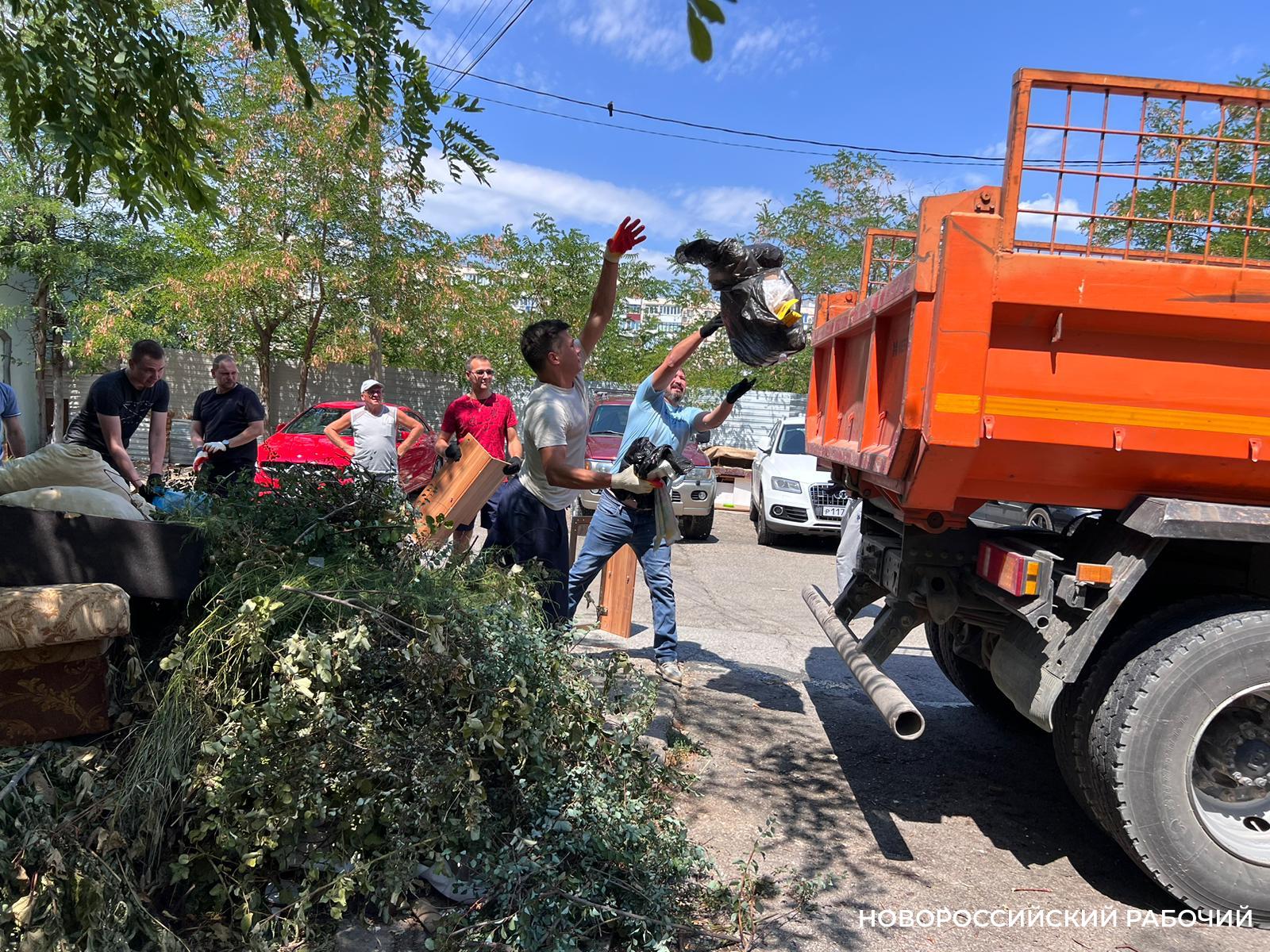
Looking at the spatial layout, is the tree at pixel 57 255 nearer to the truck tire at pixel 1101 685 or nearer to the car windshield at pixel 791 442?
the car windshield at pixel 791 442

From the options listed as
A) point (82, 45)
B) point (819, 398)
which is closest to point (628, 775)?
point (819, 398)

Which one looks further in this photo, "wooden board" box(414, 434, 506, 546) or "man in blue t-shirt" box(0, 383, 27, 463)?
"man in blue t-shirt" box(0, 383, 27, 463)

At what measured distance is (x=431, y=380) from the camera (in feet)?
61.7

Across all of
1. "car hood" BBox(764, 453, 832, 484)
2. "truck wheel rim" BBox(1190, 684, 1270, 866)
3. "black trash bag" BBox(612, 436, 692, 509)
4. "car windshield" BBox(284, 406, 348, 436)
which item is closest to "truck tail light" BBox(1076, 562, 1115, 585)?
"truck wheel rim" BBox(1190, 684, 1270, 866)

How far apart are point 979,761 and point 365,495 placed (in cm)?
338

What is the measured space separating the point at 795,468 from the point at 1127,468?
8034mm

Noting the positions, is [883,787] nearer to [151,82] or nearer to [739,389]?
[739,389]

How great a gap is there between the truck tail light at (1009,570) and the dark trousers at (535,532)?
6.34 feet

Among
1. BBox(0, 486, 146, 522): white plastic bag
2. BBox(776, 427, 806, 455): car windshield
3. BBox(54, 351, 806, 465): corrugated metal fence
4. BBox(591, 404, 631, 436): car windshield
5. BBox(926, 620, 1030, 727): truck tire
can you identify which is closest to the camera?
BBox(0, 486, 146, 522): white plastic bag

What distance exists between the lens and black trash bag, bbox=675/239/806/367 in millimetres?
3939

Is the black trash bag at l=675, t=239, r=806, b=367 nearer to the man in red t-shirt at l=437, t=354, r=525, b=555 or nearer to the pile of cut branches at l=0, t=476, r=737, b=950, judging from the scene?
the pile of cut branches at l=0, t=476, r=737, b=950

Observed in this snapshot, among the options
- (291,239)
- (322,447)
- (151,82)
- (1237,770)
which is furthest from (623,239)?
(291,239)

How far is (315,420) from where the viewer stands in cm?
1095

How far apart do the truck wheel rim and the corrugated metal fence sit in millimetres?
15233
